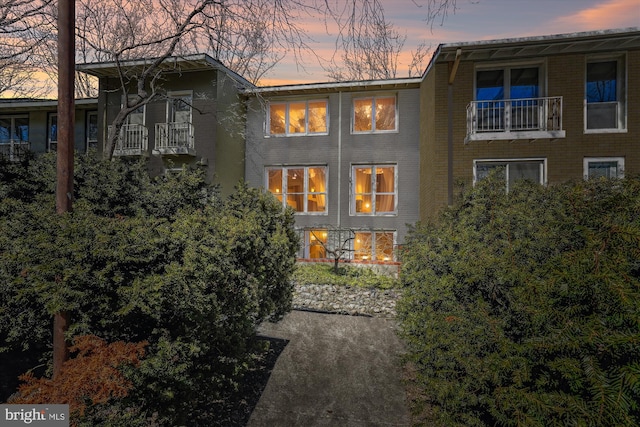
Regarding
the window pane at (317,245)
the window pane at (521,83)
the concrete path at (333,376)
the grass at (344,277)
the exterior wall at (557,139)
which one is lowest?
the concrete path at (333,376)

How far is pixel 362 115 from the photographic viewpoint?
15.7m

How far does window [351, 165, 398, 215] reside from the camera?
1522cm

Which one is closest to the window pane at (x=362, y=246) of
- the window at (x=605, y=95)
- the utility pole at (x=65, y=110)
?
the window at (x=605, y=95)

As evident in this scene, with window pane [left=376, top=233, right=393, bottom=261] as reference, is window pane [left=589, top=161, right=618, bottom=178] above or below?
above

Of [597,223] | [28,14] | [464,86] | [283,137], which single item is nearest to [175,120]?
[283,137]

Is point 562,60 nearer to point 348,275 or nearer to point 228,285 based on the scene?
point 348,275

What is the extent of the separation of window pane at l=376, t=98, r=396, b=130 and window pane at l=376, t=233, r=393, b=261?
441cm

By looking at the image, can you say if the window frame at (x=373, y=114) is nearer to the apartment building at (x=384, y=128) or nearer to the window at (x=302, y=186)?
the apartment building at (x=384, y=128)

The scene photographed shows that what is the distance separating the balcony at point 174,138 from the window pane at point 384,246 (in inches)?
317

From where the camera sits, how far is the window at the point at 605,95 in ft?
38.7

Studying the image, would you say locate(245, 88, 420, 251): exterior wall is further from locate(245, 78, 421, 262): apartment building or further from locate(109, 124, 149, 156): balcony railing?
locate(109, 124, 149, 156): balcony railing

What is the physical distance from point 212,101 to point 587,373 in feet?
49.0

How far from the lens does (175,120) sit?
15.4 m

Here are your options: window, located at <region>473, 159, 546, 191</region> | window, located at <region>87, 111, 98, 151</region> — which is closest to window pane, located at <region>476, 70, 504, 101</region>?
window, located at <region>473, 159, 546, 191</region>
